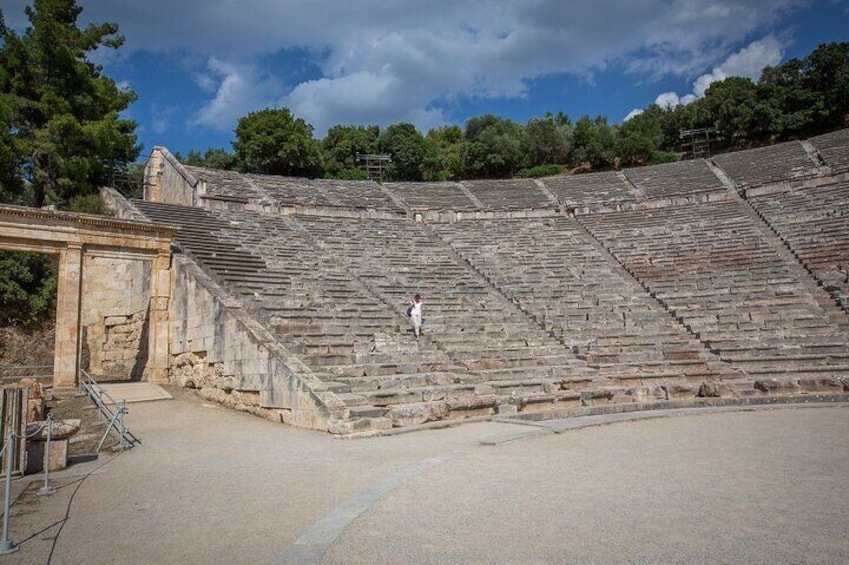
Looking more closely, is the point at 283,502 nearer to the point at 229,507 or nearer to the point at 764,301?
the point at 229,507

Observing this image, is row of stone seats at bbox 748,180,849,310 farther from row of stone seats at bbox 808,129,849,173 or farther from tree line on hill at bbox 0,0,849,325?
tree line on hill at bbox 0,0,849,325

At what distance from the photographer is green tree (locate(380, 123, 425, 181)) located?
40.9 metres

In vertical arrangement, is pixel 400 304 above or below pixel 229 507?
above

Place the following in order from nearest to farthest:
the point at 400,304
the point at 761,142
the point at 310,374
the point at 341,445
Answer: the point at 341,445, the point at 310,374, the point at 400,304, the point at 761,142

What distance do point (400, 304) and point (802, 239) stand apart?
13.5 m

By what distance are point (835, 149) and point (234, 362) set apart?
25.6m

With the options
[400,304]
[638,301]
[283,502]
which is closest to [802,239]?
[638,301]

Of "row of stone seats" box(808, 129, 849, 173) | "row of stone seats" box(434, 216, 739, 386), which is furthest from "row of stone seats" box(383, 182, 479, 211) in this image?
"row of stone seats" box(808, 129, 849, 173)

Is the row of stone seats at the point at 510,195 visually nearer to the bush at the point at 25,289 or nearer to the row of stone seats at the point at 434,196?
the row of stone seats at the point at 434,196

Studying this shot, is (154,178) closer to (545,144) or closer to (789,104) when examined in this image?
(545,144)

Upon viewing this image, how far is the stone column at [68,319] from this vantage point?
12.0m

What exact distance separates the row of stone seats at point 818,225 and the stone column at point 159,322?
17169 millimetres

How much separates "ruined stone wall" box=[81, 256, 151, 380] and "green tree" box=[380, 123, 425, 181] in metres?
26.8

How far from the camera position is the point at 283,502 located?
468 cm
